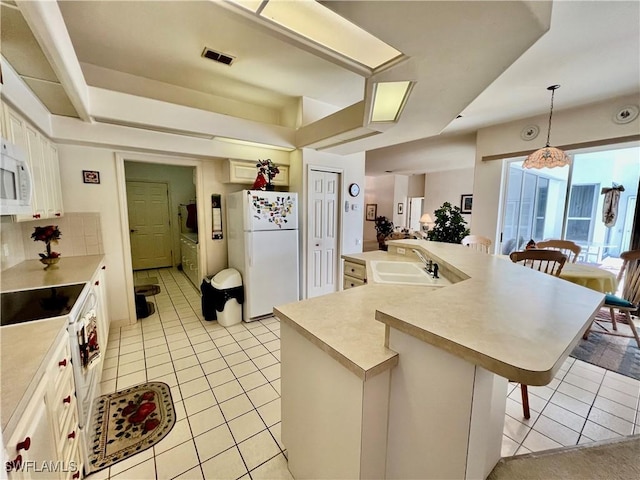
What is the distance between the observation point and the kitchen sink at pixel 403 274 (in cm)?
203

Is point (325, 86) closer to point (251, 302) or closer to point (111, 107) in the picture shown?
point (111, 107)

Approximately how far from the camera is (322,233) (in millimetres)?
3928

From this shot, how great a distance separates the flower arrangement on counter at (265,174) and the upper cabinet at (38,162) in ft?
6.28

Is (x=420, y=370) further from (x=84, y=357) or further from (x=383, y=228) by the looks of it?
(x=383, y=228)

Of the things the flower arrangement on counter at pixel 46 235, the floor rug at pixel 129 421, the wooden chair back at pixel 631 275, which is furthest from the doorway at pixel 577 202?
the flower arrangement on counter at pixel 46 235

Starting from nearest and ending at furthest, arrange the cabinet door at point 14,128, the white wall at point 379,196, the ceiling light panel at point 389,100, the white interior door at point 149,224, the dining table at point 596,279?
1. the cabinet door at point 14,128
2. the ceiling light panel at point 389,100
3. the dining table at point 596,279
4. the white interior door at point 149,224
5. the white wall at point 379,196

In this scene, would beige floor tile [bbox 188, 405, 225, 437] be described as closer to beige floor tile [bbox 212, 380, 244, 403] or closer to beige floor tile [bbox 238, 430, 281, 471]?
beige floor tile [bbox 212, 380, 244, 403]

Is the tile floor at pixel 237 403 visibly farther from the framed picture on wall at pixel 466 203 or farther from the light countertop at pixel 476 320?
the framed picture on wall at pixel 466 203

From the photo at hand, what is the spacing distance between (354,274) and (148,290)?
374cm

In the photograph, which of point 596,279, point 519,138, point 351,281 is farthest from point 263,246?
point 519,138

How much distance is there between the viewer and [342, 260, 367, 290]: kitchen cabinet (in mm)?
2748

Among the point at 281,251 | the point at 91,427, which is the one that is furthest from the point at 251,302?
the point at 91,427

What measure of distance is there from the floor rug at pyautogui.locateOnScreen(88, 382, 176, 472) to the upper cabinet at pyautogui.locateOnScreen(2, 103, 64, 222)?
1493 mm

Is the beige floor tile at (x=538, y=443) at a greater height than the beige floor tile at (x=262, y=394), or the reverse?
the beige floor tile at (x=538, y=443)
